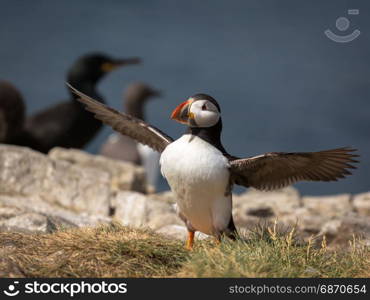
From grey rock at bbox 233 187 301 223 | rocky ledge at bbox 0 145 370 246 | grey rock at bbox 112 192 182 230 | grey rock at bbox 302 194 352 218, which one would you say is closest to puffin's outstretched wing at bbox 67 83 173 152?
rocky ledge at bbox 0 145 370 246

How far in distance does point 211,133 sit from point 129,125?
136 centimetres

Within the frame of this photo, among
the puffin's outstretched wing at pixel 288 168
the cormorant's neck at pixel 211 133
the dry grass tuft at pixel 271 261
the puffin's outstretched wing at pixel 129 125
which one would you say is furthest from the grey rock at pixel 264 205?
the dry grass tuft at pixel 271 261

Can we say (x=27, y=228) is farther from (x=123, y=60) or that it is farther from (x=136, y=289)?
(x=123, y=60)

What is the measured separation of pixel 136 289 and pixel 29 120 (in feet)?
42.7

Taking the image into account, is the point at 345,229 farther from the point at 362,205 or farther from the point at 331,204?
the point at 331,204

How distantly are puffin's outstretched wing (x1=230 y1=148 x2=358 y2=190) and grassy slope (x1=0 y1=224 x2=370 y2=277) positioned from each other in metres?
0.60

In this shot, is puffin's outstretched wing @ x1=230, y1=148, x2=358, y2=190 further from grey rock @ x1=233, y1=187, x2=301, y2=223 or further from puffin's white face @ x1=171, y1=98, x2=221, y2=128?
grey rock @ x1=233, y1=187, x2=301, y2=223

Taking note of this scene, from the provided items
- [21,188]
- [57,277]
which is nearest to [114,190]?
[21,188]

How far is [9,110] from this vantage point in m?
14.9

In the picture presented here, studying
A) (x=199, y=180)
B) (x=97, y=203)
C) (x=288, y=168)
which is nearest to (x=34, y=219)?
(x=199, y=180)

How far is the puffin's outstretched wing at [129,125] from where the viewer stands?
20.8 ft

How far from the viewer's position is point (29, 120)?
54.4ft

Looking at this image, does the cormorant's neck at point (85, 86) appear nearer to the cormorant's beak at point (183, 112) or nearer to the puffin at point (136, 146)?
the puffin at point (136, 146)

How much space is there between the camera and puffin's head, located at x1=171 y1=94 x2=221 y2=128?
5.45 metres
